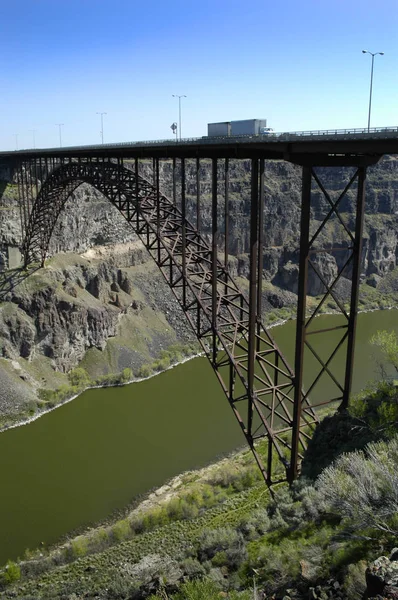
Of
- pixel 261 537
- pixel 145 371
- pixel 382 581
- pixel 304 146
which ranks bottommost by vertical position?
pixel 145 371

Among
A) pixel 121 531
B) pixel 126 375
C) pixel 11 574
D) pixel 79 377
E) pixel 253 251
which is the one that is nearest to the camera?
pixel 253 251

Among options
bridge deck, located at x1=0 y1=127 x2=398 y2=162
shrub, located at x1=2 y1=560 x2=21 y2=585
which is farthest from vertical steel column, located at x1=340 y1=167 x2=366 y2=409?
shrub, located at x1=2 y1=560 x2=21 y2=585

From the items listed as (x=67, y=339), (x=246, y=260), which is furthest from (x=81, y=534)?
(x=246, y=260)

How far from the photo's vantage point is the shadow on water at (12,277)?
30234 mm

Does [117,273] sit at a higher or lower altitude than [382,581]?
lower

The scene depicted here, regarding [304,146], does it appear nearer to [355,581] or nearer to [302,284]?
[302,284]

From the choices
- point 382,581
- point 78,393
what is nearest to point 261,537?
point 382,581

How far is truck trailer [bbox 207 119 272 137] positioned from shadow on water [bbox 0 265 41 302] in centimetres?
1718

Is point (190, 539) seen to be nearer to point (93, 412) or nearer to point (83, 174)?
point (93, 412)

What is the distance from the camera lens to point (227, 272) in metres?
15.5

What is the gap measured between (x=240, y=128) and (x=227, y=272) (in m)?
6.22

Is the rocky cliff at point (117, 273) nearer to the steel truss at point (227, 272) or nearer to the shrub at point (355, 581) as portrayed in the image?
the steel truss at point (227, 272)

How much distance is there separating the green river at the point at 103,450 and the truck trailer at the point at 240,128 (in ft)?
28.9

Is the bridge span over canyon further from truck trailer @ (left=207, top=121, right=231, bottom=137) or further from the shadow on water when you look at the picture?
truck trailer @ (left=207, top=121, right=231, bottom=137)
